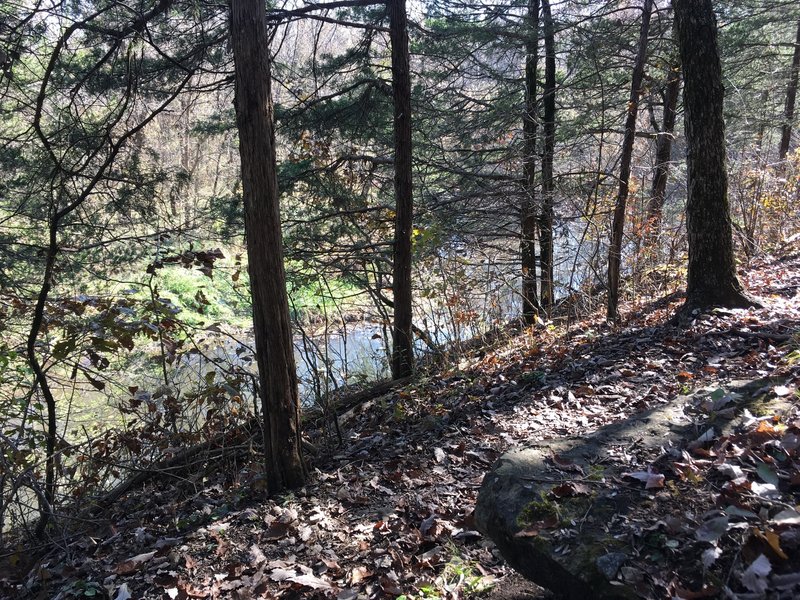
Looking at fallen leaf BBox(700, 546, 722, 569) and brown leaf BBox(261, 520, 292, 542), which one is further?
brown leaf BBox(261, 520, 292, 542)

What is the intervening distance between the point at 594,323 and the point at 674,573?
677 cm

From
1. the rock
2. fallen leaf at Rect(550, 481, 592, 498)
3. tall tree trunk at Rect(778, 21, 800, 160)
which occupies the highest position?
tall tree trunk at Rect(778, 21, 800, 160)

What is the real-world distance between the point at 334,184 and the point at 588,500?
25.5ft

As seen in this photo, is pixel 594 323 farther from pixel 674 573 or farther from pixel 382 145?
pixel 674 573

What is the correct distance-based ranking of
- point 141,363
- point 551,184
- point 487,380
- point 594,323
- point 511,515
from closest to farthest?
point 511,515 < point 487,380 < point 594,323 < point 551,184 < point 141,363

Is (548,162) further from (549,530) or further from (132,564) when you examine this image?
(132,564)

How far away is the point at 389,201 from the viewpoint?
1107 centimetres

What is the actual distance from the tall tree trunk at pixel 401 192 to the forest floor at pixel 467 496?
1.25 metres

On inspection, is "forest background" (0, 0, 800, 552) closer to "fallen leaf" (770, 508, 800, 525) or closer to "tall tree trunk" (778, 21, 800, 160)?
"tall tree trunk" (778, 21, 800, 160)

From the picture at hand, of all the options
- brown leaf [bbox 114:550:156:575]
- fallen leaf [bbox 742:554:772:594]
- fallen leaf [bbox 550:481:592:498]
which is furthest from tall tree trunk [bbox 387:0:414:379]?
fallen leaf [bbox 742:554:772:594]

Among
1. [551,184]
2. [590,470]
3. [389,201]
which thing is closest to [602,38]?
[551,184]

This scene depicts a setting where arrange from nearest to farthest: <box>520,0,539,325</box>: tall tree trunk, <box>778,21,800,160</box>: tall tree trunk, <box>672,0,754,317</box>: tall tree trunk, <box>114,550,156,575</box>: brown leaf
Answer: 1. <box>114,550,156,575</box>: brown leaf
2. <box>672,0,754,317</box>: tall tree trunk
3. <box>520,0,539,325</box>: tall tree trunk
4. <box>778,21,800,160</box>: tall tree trunk

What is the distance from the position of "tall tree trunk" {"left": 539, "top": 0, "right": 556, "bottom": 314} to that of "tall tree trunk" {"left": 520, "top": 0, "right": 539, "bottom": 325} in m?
Answer: 0.20

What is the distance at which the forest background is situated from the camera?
633cm
